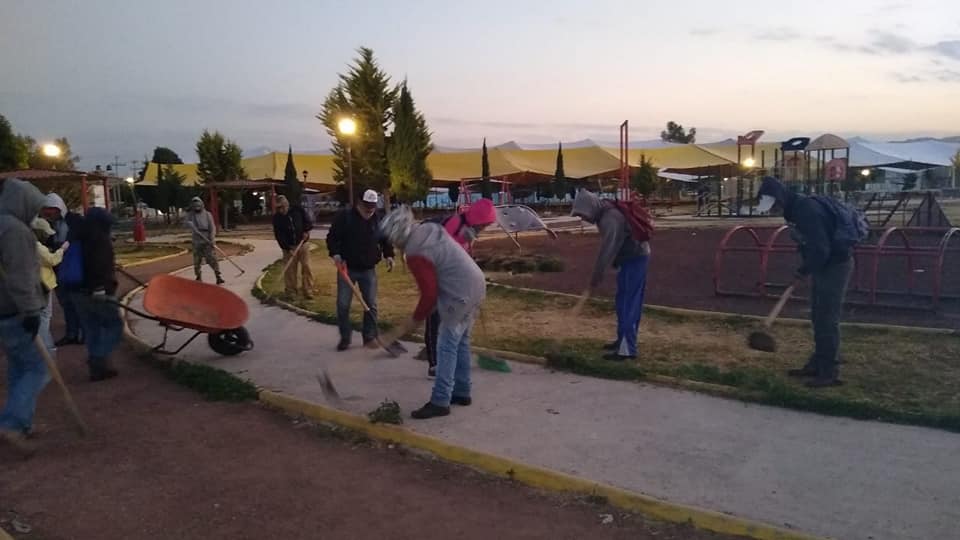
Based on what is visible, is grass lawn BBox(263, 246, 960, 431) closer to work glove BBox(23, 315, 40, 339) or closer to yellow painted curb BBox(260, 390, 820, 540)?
yellow painted curb BBox(260, 390, 820, 540)

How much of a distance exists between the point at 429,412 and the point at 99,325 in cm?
390

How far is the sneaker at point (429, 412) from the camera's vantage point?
6062mm

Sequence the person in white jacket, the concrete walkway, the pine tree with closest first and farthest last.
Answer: the concrete walkway, the person in white jacket, the pine tree

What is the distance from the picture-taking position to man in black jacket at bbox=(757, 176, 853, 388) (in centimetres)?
672

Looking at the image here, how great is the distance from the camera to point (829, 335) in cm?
673

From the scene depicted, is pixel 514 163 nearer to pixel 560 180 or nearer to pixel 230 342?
pixel 560 180

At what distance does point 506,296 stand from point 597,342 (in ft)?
12.6

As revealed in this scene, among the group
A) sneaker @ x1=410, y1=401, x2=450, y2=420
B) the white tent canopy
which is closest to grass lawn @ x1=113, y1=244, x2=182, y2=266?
sneaker @ x1=410, y1=401, x2=450, y2=420

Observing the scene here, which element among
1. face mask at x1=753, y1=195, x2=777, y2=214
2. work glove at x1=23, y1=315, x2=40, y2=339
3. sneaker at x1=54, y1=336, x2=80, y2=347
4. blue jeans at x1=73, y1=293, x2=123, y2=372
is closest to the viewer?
work glove at x1=23, y1=315, x2=40, y2=339

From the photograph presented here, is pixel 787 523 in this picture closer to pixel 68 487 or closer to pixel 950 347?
pixel 68 487

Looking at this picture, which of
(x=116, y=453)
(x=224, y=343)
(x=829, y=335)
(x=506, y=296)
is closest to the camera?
(x=116, y=453)

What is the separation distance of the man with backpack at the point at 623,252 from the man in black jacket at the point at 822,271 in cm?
142

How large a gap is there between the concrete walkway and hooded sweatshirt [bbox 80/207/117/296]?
1684 mm

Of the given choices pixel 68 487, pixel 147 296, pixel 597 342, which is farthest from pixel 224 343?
pixel 597 342
